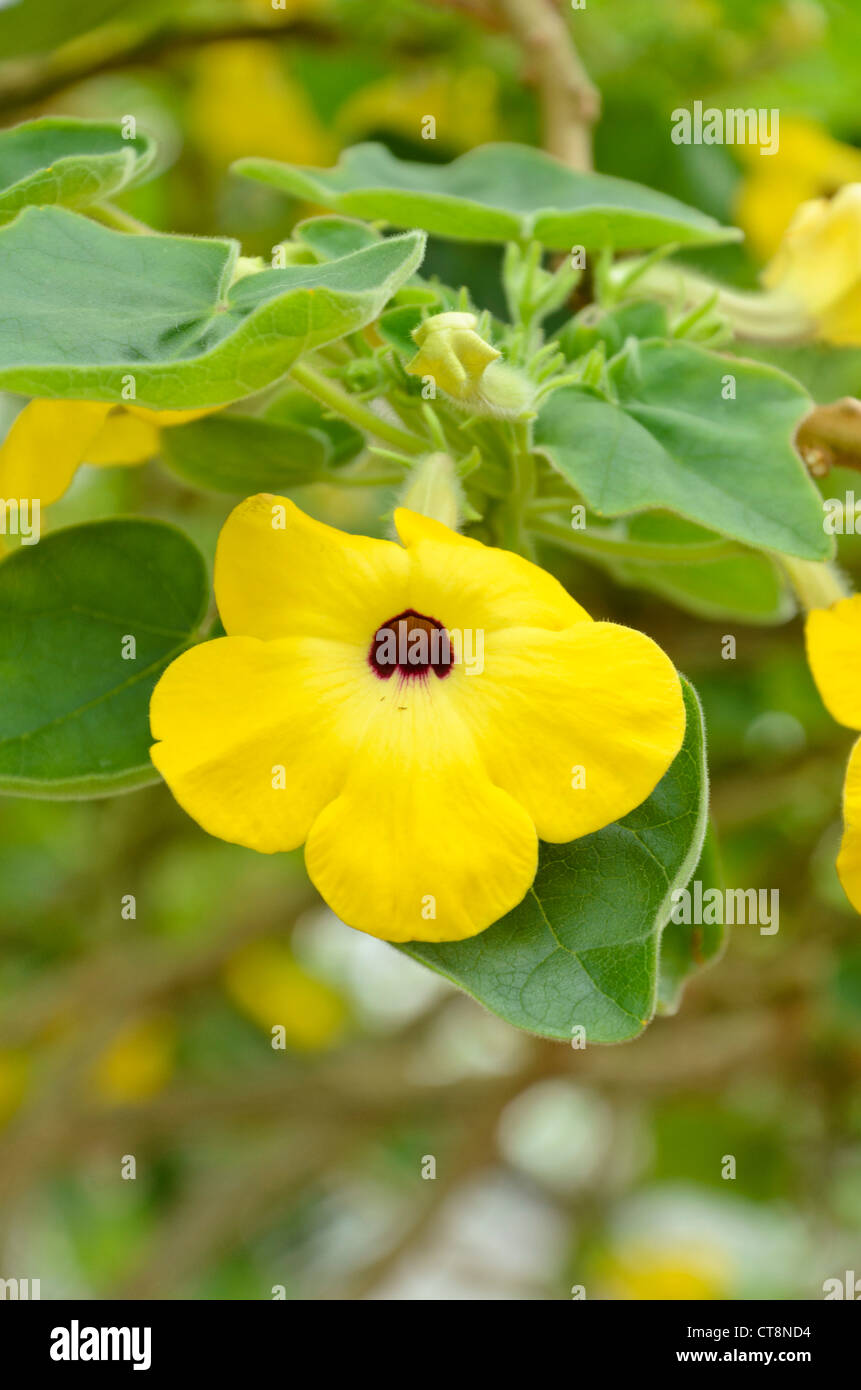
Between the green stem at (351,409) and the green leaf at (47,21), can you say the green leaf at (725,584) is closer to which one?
the green stem at (351,409)

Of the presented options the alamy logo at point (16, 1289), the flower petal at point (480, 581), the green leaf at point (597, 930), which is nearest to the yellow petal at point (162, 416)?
the flower petal at point (480, 581)

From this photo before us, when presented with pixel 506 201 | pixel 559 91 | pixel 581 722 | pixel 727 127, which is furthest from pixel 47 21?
pixel 581 722

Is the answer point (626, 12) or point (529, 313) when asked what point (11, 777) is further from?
point (626, 12)

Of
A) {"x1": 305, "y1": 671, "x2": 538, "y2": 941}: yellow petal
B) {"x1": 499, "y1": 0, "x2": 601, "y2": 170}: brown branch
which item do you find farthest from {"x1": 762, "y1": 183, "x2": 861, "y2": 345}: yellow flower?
{"x1": 305, "y1": 671, "x2": 538, "y2": 941}: yellow petal
